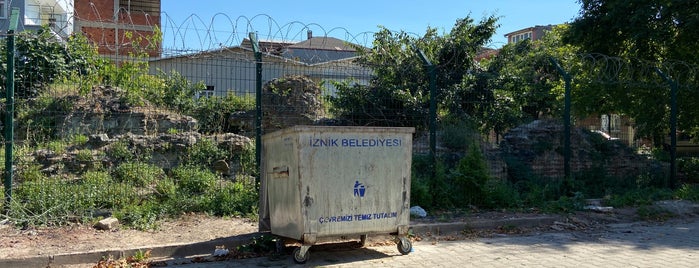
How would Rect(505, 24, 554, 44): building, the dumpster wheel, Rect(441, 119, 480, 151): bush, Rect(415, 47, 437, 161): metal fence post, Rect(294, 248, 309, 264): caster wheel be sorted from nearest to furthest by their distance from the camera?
Rect(294, 248, 309, 264): caster wheel
the dumpster wheel
Rect(415, 47, 437, 161): metal fence post
Rect(441, 119, 480, 151): bush
Rect(505, 24, 554, 44): building

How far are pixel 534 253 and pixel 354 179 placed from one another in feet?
8.14

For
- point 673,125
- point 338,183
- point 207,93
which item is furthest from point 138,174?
point 673,125

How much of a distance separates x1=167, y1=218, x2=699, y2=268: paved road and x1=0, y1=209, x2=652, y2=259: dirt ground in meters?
0.55

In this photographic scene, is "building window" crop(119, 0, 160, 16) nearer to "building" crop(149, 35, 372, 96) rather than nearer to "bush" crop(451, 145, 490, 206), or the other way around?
"building" crop(149, 35, 372, 96)

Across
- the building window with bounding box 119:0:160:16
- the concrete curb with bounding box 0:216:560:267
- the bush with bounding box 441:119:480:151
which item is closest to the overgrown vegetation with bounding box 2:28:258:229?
the concrete curb with bounding box 0:216:560:267

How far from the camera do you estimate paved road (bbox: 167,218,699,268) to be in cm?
631

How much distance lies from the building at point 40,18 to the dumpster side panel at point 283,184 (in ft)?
12.5

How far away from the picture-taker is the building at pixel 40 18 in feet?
28.6

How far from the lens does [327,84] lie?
421 inches

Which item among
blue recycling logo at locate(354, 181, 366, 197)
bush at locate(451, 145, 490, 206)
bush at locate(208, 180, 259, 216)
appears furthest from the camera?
bush at locate(451, 145, 490, 206)

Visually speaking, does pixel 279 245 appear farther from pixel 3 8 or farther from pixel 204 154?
pixel 3 8

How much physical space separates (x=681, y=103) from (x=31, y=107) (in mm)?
13840

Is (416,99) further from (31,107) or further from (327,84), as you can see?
(31,107)

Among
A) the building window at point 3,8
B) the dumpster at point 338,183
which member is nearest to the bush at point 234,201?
the dumpster at point 338,183
